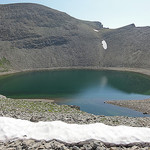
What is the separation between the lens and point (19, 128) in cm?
1345

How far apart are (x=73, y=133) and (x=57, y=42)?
12295 centimetres

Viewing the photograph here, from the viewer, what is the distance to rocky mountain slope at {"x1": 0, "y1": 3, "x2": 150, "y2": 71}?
11256 cm

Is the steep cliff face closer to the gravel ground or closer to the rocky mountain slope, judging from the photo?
the rocky mountain slope

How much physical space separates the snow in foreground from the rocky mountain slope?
91120 millimetres

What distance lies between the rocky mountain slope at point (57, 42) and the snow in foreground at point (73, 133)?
91120 mm

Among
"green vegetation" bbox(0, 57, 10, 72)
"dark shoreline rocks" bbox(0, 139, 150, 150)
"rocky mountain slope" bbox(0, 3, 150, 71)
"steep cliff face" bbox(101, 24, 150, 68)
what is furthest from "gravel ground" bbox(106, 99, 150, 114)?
"green vegetation" bbox(0, 57, 10, 72)

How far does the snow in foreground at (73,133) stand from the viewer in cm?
1199

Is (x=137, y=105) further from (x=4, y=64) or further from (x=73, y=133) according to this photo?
(x=4, y=64)

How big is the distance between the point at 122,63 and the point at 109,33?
43.3 metres

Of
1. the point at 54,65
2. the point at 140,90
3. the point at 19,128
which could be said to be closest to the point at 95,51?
the point at 54,65

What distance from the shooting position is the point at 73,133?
40.7 ft

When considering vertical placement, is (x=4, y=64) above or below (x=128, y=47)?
below

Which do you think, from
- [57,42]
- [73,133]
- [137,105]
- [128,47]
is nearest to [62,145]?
[73,133]

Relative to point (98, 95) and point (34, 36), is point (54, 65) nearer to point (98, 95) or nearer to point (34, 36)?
point (34, 36)
